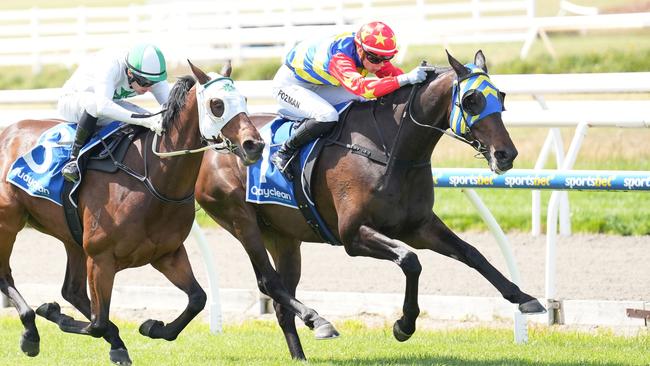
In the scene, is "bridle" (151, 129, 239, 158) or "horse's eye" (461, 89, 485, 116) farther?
"horse's eye" (461, 89, 485, 116)

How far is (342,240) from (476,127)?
99 centimetres

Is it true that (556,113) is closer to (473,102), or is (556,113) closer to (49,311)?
(473,102)

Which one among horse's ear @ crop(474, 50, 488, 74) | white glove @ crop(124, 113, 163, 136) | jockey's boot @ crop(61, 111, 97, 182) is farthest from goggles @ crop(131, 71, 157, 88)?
horse's ear @ crop(474, 50, 488, 74)

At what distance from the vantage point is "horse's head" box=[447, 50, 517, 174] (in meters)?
5.85

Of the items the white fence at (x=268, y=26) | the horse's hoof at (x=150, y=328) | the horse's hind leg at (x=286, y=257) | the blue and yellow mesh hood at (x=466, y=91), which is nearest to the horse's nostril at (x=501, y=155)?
the blue and yellow mesh hood at (x=466, y=91)

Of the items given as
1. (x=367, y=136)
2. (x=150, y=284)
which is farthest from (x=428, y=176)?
(x=150, y=284)

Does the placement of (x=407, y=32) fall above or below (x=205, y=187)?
above

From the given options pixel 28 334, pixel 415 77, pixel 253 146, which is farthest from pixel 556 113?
pixel 28 334

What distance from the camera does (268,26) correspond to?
58.7ft

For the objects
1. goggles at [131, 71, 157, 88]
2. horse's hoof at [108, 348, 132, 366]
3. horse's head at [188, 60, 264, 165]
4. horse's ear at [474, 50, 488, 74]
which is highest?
horse's ear at [474, 50, 488, 74]

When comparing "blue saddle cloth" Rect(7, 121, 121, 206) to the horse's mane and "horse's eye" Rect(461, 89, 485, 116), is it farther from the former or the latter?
"horse's eye" Rect(461, 89, 485, 116)

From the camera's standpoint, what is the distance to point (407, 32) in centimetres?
1007

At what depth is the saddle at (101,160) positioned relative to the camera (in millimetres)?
6324

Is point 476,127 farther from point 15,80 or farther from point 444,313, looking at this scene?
point 15,80
